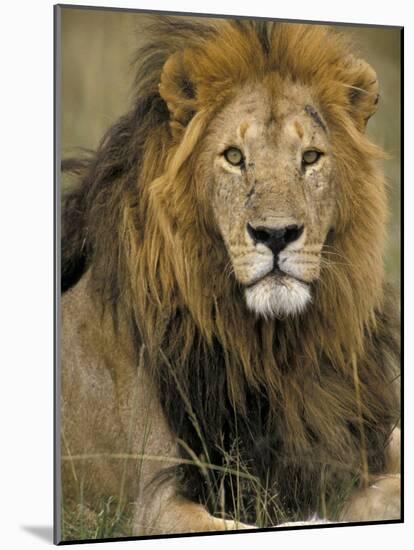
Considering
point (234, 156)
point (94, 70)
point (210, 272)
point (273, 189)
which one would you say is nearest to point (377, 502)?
point (210, 272)

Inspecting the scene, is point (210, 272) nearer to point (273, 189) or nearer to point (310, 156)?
point (273, 189)

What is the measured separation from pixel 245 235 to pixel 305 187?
293 millimetres

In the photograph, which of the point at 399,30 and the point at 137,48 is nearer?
the point at 137,48

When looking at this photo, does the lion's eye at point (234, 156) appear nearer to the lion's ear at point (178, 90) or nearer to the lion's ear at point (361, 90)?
the lion's ear at point (178, 90)

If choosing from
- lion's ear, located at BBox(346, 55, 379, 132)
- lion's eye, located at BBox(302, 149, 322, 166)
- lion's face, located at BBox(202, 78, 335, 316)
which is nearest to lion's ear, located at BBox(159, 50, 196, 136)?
lion's face, located at BBox(202, 78, 335, 316)

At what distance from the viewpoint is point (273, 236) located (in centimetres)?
537

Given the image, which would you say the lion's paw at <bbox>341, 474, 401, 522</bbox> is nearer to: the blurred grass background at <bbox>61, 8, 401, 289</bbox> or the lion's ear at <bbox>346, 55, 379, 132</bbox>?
the lion's ear at <bbox>346, 55, 379, 132</bbox>

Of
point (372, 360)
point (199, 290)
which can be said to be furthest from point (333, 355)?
point (199, 290)

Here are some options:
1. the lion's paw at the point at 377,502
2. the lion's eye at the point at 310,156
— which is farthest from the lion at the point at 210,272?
the lion's paw at the point at 377,502

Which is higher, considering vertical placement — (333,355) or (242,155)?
(242,155)

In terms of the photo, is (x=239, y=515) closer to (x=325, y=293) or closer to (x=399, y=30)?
(x=325, y=293)

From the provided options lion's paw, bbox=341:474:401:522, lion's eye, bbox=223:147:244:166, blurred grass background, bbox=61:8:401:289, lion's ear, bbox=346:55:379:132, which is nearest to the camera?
blurred grass background, bbox=61:8:401:289

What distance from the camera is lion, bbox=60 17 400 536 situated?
5410mm

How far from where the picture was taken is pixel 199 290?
5480 mm
